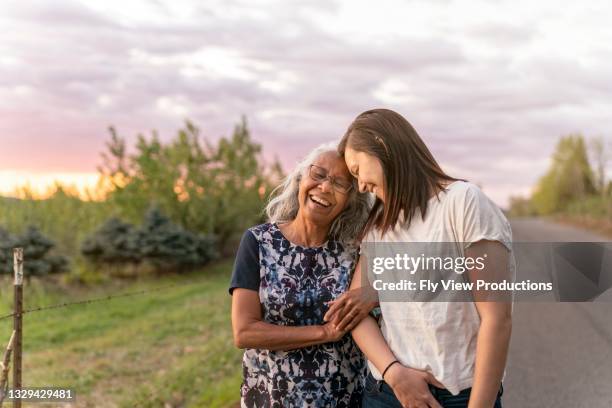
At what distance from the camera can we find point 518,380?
6734mm

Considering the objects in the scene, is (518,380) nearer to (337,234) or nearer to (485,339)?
(337,234)

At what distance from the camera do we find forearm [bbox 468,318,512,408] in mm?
2197

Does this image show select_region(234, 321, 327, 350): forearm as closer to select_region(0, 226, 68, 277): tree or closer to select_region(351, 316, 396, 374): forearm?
select_region(351, 316, 396, 374): forearm

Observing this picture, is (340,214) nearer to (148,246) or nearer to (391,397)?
(391,397)

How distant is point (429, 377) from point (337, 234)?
2.70 ft

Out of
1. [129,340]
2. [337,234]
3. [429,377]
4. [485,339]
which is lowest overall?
[129,340]

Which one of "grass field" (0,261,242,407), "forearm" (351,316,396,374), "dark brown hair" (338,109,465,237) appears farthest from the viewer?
"grass field" (0,261,242,407)

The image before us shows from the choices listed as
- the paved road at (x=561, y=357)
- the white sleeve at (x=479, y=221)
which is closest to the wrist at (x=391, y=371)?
the white sleeve at (x=479, y=221)

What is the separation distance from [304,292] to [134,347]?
29.8ft

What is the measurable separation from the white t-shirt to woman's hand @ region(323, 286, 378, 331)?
Answer: 0.69 ft

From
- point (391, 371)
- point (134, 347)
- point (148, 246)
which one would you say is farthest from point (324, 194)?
point (148, 246)

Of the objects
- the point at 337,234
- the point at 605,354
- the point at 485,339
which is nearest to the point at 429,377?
the point at 485,339

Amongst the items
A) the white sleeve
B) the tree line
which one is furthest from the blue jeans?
the tree line

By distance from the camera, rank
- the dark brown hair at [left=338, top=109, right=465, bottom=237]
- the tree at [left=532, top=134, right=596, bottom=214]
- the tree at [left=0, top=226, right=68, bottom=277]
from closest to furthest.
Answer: the dark brown hair at [left=338, top=109, right=465, bottom=237] < the tree at [left=0, top=226, right=68, bottom=277] < the tree at [left=532, top=134, right=596, bottom=214]
